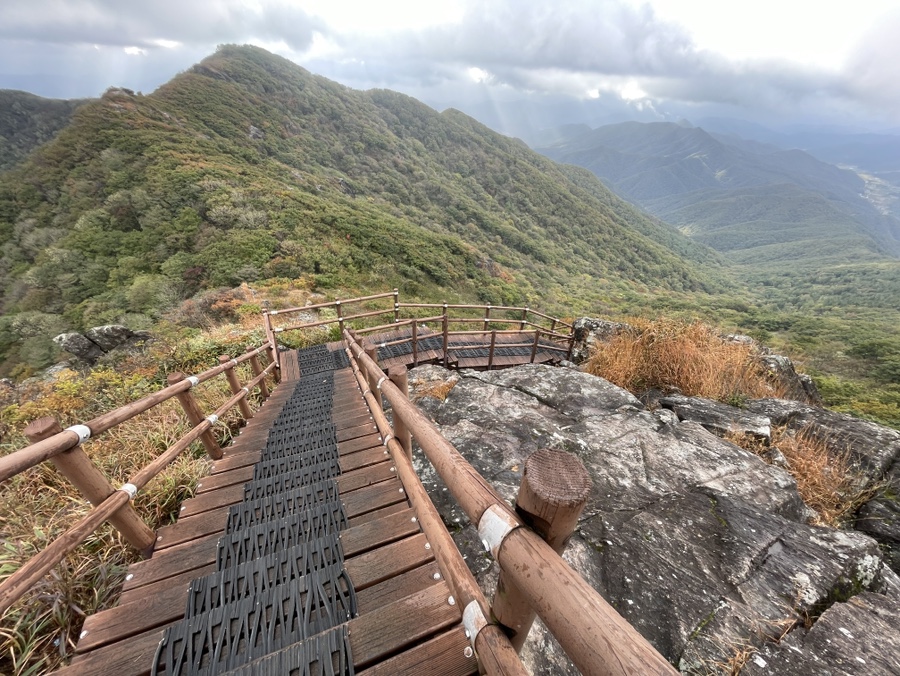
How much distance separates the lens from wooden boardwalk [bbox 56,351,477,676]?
1443 millimetres

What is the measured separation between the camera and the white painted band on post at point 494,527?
97 centimetres

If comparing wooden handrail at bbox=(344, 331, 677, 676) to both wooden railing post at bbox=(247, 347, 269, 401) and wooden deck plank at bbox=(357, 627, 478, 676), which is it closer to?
wooden deck plank at bbox=(357, 627, 478, 676)

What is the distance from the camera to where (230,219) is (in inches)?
829

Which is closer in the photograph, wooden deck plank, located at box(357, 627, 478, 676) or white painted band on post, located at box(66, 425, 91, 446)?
wooden deck plank, located at box(357, 627, 478, 676)

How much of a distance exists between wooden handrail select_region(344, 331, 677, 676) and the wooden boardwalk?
79 cm

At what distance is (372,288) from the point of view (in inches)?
800

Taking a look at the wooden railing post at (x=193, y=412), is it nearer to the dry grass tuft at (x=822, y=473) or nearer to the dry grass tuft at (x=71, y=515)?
the dry grass tuft at (x=71, y=515)

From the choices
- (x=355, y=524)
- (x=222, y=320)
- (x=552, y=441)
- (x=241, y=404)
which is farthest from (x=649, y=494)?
(x=222, y=320)

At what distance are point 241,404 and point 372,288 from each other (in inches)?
647

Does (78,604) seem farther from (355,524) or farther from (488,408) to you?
(488,408)

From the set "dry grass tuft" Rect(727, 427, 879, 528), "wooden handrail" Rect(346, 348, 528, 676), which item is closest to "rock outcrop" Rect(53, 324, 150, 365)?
"wooden handrail" Rect(346, 348, 528, 676)

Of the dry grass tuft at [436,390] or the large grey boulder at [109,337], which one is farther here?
the large grey boulder at [109,337]

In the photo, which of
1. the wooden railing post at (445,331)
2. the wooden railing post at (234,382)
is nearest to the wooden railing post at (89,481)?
the wooden railing post at (234,382)

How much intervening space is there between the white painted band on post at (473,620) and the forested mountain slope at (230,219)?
59.6 ft
